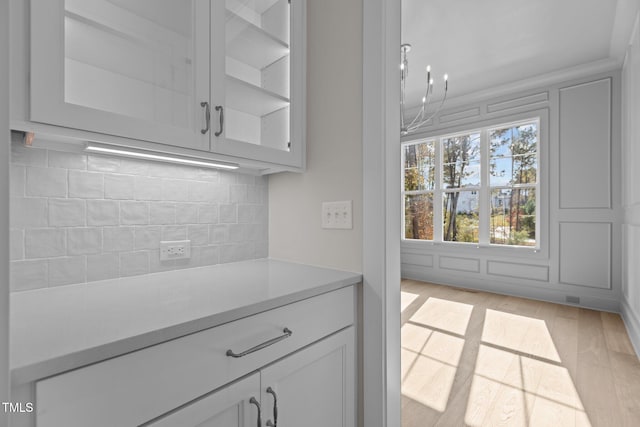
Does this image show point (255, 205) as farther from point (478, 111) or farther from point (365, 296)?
point (478, 111)

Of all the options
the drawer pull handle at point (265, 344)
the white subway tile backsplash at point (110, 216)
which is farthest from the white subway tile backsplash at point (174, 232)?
the drawer pull handle at point (265, 344)

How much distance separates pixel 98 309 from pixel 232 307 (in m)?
0.34

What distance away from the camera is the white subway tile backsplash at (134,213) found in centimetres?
113

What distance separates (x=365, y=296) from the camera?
3.84 ft

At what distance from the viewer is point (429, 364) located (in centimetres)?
218

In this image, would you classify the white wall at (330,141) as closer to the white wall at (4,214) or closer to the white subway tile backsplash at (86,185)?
the white subway tile backsplash at (86,185)

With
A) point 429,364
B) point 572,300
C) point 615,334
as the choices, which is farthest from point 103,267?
point 572,300

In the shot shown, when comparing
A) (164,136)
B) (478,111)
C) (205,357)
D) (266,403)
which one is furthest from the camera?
(478,111)

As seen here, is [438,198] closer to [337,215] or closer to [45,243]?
[337,215]

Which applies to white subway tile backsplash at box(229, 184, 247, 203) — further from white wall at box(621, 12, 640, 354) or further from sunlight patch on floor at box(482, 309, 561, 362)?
white wall at box(621, 12, 640, 354)

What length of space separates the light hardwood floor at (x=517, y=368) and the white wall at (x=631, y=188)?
23cm

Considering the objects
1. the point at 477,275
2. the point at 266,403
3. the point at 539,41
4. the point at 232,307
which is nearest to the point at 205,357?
the point at 232,307

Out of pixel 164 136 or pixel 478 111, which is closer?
pixel 164 136

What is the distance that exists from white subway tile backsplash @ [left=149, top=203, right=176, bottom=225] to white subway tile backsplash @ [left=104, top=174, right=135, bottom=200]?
10cm
